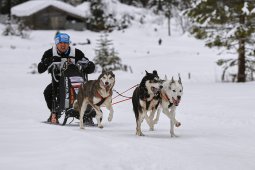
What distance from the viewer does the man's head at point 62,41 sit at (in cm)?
959

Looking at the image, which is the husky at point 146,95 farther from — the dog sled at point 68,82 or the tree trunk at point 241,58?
the tree trunk at point 241,58

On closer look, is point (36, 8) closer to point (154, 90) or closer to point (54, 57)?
point (54, 57)

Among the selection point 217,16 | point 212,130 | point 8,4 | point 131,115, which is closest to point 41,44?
point 8,4

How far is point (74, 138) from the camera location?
21.9ft

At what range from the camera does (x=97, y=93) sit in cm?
886

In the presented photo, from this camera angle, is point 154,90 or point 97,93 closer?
point 154,90

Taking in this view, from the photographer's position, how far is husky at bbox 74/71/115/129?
8703mm

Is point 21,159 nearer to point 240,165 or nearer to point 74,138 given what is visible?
point 74,138

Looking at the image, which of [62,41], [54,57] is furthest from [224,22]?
[54,57]

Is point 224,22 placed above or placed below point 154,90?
above

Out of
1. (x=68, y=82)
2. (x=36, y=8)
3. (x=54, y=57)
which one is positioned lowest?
(x=68, y=82)

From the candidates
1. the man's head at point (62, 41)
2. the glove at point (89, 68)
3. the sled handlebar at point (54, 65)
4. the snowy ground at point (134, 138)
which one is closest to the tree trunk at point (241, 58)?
the snowy ground at point (134, 138)

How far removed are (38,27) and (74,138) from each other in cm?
6242

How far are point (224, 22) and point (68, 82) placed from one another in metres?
12.8
